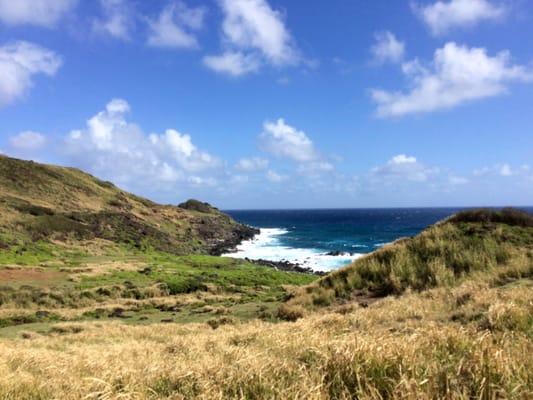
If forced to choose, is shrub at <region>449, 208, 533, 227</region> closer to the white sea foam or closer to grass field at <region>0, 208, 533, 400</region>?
grass field at <region>0, 208, 533, 400</region>

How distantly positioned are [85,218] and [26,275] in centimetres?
4359

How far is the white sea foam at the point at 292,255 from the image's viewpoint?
74.4 m

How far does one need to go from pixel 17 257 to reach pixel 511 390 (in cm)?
5356

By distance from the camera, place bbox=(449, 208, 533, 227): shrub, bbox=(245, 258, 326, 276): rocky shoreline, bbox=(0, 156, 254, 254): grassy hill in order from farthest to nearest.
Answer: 1. bbox=(0, 156, 254, 254): grassy hill
2. bbox=(245, 258, 326, 276): rocky shoreline
3. bbox=(449, 208, 533, 227): shrub

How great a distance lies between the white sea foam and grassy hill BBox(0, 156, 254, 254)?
6.34 m

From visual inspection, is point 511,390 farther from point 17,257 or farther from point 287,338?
point 17,257

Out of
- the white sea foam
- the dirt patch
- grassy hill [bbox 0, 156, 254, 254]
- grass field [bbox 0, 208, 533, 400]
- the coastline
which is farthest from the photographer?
the white sea foam

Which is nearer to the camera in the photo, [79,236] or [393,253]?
[393,253]

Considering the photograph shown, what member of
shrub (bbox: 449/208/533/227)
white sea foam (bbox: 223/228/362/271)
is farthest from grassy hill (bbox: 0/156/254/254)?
shrub (bbox: 449/208/533/227)

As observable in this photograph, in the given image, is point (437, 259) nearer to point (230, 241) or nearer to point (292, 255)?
point (292, 255)

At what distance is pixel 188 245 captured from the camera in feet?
308

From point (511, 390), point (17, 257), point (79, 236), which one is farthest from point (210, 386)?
point (79, 236)

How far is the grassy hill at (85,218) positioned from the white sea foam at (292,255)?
20.8 feet

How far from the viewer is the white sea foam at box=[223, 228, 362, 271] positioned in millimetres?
74406
